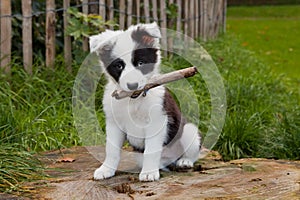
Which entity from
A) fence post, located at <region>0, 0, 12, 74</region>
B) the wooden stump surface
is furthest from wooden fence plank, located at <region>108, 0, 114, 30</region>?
the wooden stump surface

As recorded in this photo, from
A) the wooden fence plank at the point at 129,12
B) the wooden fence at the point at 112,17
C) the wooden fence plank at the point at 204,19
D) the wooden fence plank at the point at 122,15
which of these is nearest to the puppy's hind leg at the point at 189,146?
the wooden fence at the point at 112,17

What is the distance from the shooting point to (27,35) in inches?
220

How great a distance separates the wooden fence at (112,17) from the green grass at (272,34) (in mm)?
1764

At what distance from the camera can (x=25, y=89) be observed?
535 cm

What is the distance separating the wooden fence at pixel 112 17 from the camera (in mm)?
5465

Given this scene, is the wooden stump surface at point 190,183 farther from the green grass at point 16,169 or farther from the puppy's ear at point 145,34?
the puppy's ear at point 145,34

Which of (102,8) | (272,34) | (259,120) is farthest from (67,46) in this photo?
(272,34)

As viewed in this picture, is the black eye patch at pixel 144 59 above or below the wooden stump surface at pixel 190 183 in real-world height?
above

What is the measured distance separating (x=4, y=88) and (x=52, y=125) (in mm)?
732

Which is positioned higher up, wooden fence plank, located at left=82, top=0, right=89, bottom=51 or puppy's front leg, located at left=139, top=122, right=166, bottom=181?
wooden fence plank, located at left=82, top=0, right=89, bottom=51

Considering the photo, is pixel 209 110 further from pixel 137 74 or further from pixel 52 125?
pixel 137 74

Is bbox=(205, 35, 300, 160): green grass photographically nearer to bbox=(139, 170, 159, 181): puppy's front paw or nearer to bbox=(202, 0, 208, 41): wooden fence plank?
bbox=(139, 170, 159, 181): puppy's front paw

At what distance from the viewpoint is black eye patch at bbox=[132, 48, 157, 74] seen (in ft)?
9.91

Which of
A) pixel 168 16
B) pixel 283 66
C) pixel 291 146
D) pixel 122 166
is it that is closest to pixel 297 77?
pixel 283 66
